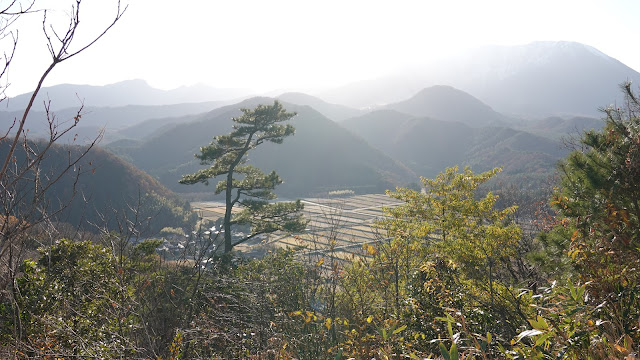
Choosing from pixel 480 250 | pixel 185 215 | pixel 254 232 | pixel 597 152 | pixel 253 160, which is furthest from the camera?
pixel 253 160

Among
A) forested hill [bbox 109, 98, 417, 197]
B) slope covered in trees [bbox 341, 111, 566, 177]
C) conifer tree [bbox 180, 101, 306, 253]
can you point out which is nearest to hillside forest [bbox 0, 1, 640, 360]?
conifer tree [bbox 180, 101, 306, 253]

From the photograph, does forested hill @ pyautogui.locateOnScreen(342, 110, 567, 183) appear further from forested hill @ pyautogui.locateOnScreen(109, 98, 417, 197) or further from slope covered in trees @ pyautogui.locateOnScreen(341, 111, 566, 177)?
forested hill @ pyautogui.locateOnScreen(109, 98, 417, 197)

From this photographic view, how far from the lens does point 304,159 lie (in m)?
110

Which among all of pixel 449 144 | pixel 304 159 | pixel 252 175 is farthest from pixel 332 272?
pixel 449 144

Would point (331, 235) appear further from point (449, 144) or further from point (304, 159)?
point (449, 144)

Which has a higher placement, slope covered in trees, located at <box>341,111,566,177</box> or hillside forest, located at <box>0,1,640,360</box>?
hillside forest, located at <box>0,1,640,360</box>

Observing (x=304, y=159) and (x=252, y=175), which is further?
(x=304, y=159)

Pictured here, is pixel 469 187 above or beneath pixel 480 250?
above

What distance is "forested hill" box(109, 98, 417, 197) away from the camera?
96562 mm

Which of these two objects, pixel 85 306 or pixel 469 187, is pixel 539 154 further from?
pixel 85 306

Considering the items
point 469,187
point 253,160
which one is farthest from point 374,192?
point 469,187

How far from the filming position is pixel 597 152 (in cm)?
459

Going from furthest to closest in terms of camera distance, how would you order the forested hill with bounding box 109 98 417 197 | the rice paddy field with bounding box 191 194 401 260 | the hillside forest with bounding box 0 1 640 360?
1. the forested hill with bounding box 109 98 417 197
2. the rice paddy field with bounding box 191 194 401 260
3. the hillside forest with bounding box 0 1 640 360

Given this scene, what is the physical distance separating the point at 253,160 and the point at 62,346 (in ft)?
341
